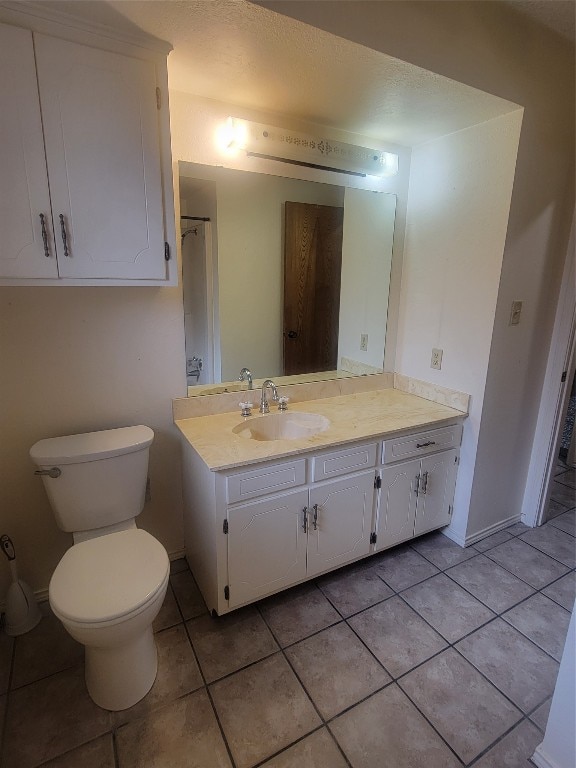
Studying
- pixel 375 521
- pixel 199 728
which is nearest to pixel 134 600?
pixel 199 728

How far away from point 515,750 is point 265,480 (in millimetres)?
1187

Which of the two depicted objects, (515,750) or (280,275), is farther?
(280,275)

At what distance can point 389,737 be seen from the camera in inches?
51.3

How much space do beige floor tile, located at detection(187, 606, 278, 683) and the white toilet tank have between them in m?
0.59

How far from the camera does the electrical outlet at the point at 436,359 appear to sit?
2264 mm

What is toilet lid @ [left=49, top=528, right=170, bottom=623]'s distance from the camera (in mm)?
1222

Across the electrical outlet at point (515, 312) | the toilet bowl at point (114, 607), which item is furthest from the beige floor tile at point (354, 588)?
the electrical outlet at point (515, 312)

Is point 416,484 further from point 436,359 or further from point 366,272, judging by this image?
point 366,272

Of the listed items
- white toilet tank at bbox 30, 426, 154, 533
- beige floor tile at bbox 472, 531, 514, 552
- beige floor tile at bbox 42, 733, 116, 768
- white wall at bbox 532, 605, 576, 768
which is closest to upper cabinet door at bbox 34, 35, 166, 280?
white toilet tank at bbox 30, 426, 154, 533

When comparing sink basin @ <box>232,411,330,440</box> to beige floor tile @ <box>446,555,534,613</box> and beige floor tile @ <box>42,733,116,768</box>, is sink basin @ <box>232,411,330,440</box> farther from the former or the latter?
beige floor tile @ <box>42,733,116,768</box>

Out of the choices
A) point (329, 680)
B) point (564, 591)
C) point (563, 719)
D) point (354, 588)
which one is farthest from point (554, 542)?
point (329, 680)

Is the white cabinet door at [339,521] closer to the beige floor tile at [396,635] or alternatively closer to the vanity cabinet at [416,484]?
the vanity cabinet at [416,484]

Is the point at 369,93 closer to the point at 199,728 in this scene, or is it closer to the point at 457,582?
the point at 457,582

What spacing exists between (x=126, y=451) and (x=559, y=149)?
2.46 m
